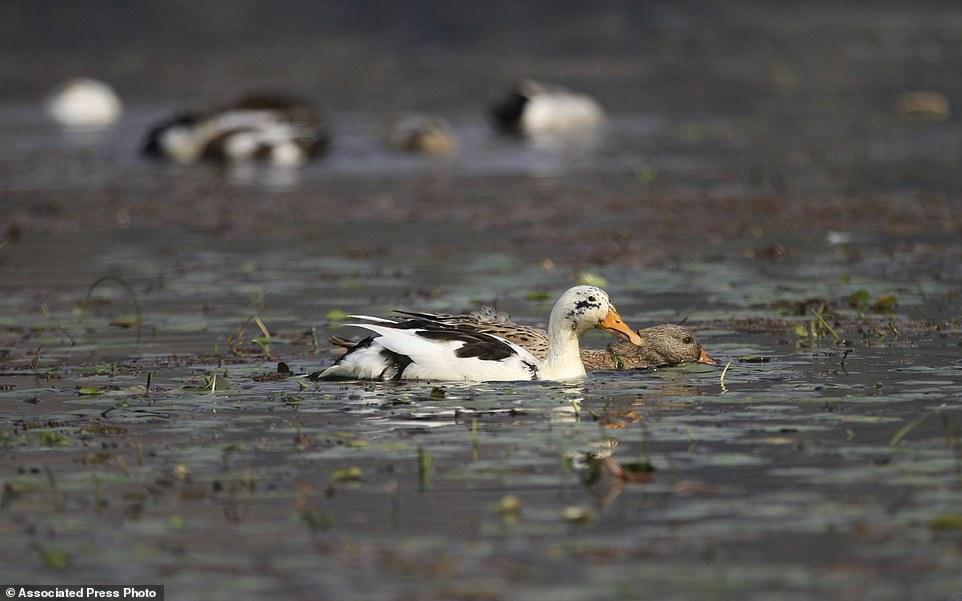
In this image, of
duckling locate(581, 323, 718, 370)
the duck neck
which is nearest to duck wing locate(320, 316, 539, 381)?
the duck neck

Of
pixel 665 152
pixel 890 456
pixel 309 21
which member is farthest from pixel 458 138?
pixel 890 456

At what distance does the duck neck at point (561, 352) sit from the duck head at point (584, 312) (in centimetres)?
1

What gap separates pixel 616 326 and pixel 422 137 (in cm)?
1664

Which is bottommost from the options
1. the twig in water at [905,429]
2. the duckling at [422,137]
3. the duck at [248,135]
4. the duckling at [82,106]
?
the twig in water at [905,429]

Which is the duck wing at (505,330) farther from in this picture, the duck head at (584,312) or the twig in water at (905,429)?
the twig in water at (905,429)

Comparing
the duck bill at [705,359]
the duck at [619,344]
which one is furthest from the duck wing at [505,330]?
the duck bill at [705,359]

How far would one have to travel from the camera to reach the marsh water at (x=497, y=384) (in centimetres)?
741

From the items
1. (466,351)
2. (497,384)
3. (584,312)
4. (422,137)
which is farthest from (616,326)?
(422,137)

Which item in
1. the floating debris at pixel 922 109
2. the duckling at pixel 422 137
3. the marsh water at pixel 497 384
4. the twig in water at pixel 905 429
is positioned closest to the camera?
the marsh water at pixel 497 384

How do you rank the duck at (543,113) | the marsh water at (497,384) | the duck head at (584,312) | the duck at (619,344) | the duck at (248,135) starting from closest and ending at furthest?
the marsh water at (497,384) < the duck head at (584,312) < the duck at (619,344) < the duck at (248,135) < the duck at (543,113)

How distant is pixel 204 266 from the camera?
56.0ft

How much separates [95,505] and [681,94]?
28553mm

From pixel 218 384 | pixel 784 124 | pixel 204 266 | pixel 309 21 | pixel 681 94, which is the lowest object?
pixel 218 384

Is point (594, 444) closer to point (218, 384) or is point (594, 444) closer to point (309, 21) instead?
point (218, 384)
